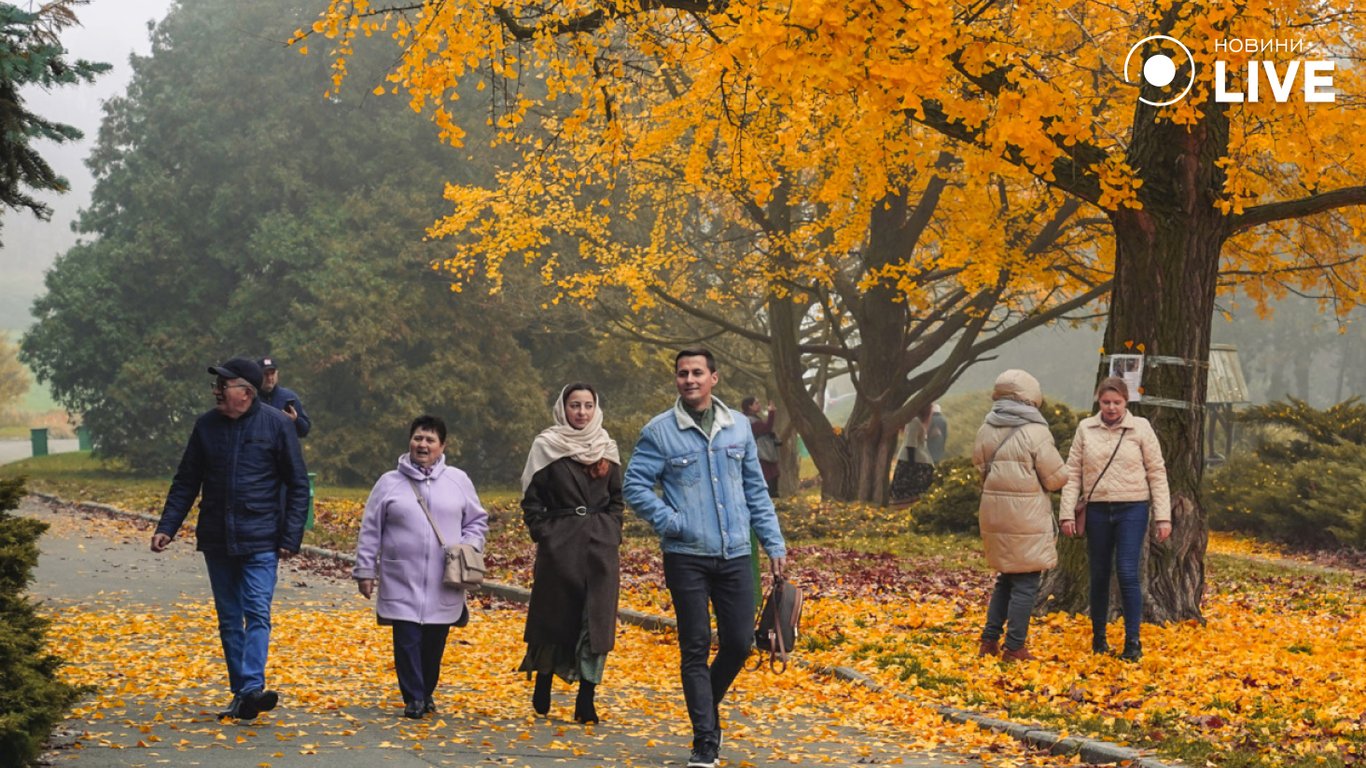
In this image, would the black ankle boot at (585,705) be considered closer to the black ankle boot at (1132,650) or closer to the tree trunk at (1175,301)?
the black ankle boot at (1132,650)

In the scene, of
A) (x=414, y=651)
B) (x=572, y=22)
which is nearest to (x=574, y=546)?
(x=414, y=651)

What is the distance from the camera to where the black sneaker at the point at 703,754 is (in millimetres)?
7227

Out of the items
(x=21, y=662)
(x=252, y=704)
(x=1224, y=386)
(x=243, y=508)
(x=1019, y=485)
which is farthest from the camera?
(x=1224, y=386)

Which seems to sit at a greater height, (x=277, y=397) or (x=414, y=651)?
(x=277, y=397)

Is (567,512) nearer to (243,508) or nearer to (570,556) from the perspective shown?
(570,556)

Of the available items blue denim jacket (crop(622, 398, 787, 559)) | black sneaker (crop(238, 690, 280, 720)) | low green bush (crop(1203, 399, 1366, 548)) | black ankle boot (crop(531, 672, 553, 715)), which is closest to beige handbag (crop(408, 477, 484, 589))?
black ankle boot (crop(531, 672, 553, 715))

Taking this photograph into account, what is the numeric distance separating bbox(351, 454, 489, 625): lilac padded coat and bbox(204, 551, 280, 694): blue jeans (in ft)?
1.56

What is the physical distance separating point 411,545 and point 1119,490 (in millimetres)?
4452

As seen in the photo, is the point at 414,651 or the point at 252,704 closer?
Result: the point at 252,704

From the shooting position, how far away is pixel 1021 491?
984 centimetres

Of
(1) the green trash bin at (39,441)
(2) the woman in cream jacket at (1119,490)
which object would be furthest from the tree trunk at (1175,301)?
(1) the green trash bin at (39,441)

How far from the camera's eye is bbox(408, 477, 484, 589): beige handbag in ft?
27.5

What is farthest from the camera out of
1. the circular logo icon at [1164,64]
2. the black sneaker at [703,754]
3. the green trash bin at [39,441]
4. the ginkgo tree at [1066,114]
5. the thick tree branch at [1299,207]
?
the green trash bin at [39,441]

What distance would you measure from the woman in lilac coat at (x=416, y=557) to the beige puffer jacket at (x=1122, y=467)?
390cm
